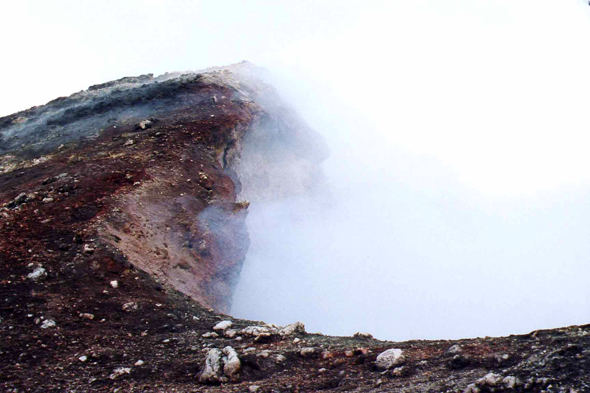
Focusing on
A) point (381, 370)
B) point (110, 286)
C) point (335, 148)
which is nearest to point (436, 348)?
point (381, 370)

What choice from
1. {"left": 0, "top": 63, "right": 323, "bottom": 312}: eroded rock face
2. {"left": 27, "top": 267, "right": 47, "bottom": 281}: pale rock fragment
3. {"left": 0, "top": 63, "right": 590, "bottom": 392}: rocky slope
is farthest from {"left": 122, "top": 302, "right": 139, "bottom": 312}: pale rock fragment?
{"left": 27, "top": 267, "right": 47, "bottom": 281}: pale rock fragment

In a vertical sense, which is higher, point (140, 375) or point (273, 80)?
point (273, 80)

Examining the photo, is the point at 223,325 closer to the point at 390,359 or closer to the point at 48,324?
the point at 48,324

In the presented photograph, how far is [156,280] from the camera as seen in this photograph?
13.3m

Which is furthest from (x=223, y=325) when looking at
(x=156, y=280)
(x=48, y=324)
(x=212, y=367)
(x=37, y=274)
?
(x=37, y=274)

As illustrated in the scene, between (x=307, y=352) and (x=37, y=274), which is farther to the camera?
(x=37, y=274)

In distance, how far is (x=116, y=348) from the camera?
10078 mm

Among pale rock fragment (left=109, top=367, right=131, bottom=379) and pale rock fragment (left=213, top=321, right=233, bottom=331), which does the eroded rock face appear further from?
pale rock fragment (left=109, top=367, right=131, bottom=379)

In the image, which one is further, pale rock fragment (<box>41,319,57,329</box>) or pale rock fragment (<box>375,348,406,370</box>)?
pale rock fragment (<box>41,319,57,329</box>)

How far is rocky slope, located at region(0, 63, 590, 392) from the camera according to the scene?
8156 mm

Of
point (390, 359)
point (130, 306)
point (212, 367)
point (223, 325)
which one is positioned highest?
point (130, 306)

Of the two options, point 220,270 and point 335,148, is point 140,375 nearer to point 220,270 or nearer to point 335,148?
point 220,270

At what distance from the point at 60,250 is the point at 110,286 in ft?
6.50

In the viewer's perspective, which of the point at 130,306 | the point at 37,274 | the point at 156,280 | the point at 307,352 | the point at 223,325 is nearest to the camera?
the point at 307,352
